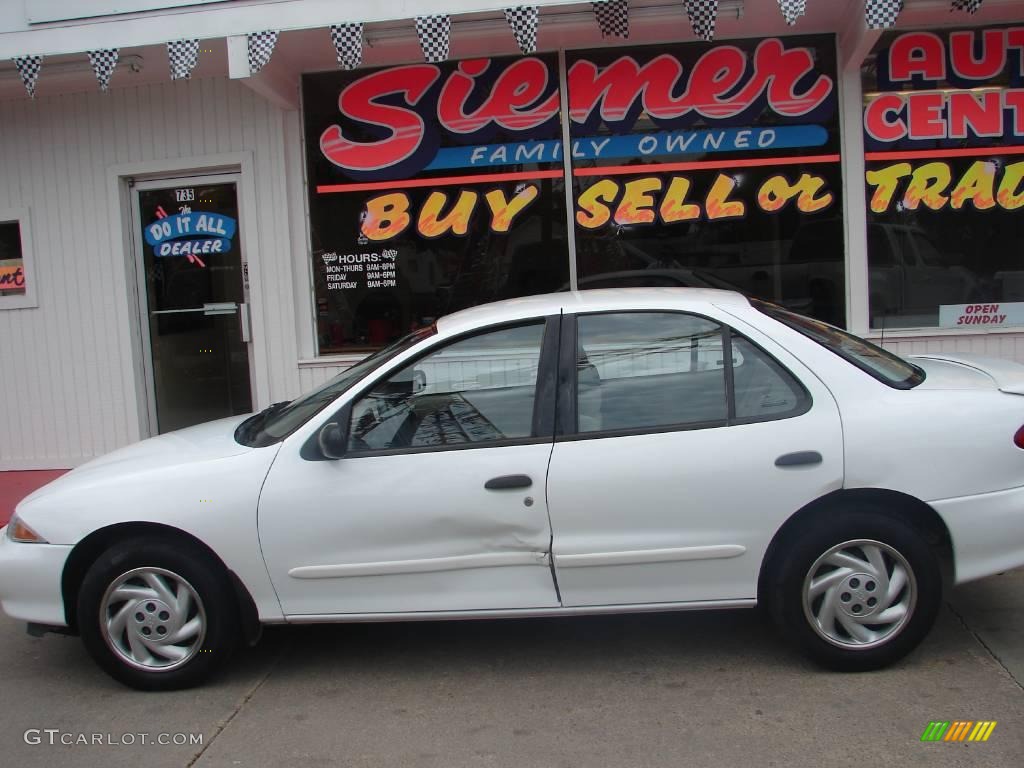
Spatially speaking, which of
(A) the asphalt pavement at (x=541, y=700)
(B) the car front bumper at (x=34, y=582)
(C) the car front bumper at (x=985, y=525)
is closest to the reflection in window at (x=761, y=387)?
(C) the car front bumper at (x=985, y=525)

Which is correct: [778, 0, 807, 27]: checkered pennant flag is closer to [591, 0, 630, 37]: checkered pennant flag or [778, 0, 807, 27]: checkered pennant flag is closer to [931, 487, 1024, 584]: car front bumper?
[591, 0, 630, 37]: checkered pennant flag

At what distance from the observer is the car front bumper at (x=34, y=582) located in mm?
4273

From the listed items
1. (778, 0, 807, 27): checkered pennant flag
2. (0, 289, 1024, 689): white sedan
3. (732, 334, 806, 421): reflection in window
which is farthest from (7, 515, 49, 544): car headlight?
(778, 0, 807, 27): checkered pennant flag

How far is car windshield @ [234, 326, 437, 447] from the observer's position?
4.44 meters

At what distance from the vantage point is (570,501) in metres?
4.07

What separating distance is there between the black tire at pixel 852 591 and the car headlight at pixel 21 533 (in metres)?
3.15

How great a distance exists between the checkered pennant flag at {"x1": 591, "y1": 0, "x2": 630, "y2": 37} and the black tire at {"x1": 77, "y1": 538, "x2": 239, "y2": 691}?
4.56m

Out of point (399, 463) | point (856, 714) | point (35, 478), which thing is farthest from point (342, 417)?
point (35, 478)

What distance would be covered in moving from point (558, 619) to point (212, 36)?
4.86m

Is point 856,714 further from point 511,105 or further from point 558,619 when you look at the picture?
point 511,105

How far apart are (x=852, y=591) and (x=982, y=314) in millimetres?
4665

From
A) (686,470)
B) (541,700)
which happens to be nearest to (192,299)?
(541,700)

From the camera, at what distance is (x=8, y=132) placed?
8375 mm

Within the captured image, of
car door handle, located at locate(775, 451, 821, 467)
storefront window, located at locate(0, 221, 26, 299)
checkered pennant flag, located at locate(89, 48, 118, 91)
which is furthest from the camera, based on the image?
storefront window, located at locate(0, 221, 26, 299)
